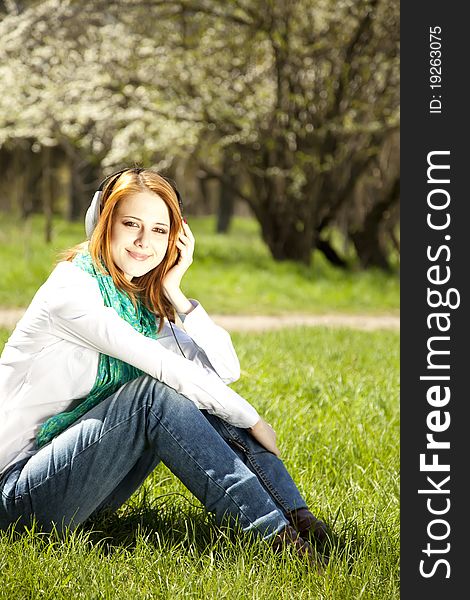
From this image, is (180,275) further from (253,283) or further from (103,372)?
(253,283)

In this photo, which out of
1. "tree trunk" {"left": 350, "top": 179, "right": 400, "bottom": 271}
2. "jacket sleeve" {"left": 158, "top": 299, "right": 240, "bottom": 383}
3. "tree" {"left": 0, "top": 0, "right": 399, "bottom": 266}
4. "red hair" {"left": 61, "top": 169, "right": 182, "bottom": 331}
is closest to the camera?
"red hair" {"left": 61, "top": 169, "right": 182, "bottom": 331}

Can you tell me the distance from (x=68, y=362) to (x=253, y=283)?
343 inches

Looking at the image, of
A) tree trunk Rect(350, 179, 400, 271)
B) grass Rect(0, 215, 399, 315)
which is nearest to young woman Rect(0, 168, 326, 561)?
grass Rect(0, 215, 399, 315)

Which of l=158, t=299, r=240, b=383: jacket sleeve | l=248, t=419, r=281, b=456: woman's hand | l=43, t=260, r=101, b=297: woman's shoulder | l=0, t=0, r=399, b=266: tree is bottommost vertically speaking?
l=248, t=419, r=281, b=456: woman's hand

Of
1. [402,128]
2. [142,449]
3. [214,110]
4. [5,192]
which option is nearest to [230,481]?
[142,449]

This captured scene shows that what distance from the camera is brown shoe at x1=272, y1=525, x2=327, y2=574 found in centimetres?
256

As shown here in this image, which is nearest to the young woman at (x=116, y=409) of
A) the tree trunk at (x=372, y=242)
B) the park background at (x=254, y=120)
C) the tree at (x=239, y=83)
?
the park background at (x=254, y=120)

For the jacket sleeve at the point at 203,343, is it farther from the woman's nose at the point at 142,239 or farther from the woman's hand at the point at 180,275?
the woman's nose at the point at 142,239

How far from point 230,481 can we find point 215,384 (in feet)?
0.92

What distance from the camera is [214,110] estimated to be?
12234mm

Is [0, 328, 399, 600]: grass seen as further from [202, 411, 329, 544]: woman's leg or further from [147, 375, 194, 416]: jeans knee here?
[147, 375, 194, 416]: jeans knee

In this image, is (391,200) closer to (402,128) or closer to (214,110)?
(214,110)

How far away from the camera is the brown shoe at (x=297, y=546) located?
256 cm

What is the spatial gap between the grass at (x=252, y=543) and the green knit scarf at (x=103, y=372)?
0.31m
